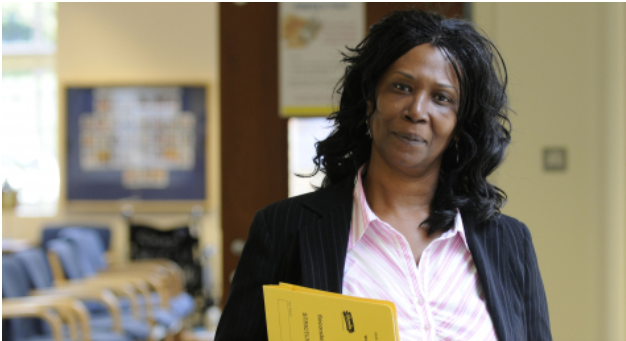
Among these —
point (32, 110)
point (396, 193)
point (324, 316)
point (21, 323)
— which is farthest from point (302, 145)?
point (32, 110)

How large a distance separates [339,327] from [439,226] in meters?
0.33

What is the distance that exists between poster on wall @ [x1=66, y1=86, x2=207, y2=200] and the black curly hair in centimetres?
544

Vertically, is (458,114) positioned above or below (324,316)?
above

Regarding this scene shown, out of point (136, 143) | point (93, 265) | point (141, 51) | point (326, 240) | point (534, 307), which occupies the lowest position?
point (93, 265)

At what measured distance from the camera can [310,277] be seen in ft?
3.51

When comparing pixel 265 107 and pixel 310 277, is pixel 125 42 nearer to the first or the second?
pixel 265 107

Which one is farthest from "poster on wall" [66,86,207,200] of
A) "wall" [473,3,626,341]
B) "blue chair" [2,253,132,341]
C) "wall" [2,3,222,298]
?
"wall" [473,3,626,341]

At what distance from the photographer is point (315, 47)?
2268mm

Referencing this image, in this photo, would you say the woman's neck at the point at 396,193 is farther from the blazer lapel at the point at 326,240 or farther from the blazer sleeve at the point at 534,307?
the blazer sleeve at the point at 534,307

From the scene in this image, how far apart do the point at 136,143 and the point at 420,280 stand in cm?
598

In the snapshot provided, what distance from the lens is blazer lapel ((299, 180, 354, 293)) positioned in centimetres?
107

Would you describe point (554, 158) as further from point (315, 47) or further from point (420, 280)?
point (420, 280)

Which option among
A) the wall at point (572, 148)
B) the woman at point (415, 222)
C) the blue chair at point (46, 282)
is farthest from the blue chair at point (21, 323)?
the woman at point (415, 222)

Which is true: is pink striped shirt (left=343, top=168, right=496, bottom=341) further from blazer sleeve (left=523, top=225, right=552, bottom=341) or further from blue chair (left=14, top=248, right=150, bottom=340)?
blue chair (left=14, top=248, right=150, bottom=340)
